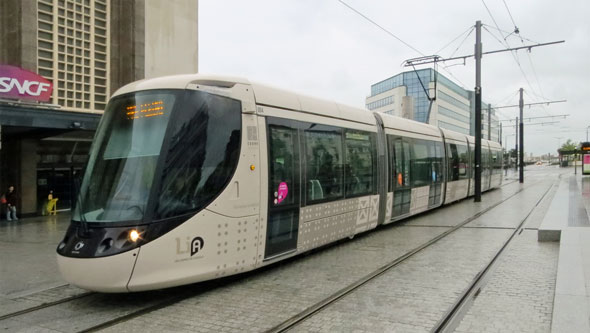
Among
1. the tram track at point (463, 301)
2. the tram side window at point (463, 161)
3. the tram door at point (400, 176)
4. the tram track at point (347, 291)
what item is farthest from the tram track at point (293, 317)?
the tram side window at point (463, 161)

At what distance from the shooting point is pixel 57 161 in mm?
19641

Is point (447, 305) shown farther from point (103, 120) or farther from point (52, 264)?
point (52, 264)

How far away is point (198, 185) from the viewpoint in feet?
20.4

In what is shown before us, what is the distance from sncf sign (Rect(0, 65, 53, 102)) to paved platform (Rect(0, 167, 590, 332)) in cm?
656

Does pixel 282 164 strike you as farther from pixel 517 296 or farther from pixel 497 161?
pixel 497 161

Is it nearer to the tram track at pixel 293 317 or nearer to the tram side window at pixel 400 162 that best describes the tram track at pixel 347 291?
the tram track at pixel 293 317

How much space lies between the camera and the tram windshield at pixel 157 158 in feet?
19.2

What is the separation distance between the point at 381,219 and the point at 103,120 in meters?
7.40

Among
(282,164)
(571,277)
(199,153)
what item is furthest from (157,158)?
(571,277)

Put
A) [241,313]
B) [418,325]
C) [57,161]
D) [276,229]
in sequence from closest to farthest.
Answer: [418,325], [241,313], [276,229], [57,161]

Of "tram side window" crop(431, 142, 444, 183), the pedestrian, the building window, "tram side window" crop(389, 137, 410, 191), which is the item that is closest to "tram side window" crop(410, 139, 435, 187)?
"tram side window" crop(431, 142, 444, 183)

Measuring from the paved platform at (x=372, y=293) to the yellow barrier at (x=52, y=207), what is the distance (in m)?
8.53

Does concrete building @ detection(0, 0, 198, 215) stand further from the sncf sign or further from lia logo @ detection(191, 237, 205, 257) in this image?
lia logo @ detection(191, 237, 205, 257)

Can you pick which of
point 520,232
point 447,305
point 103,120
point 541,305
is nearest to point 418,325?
point 447,305
